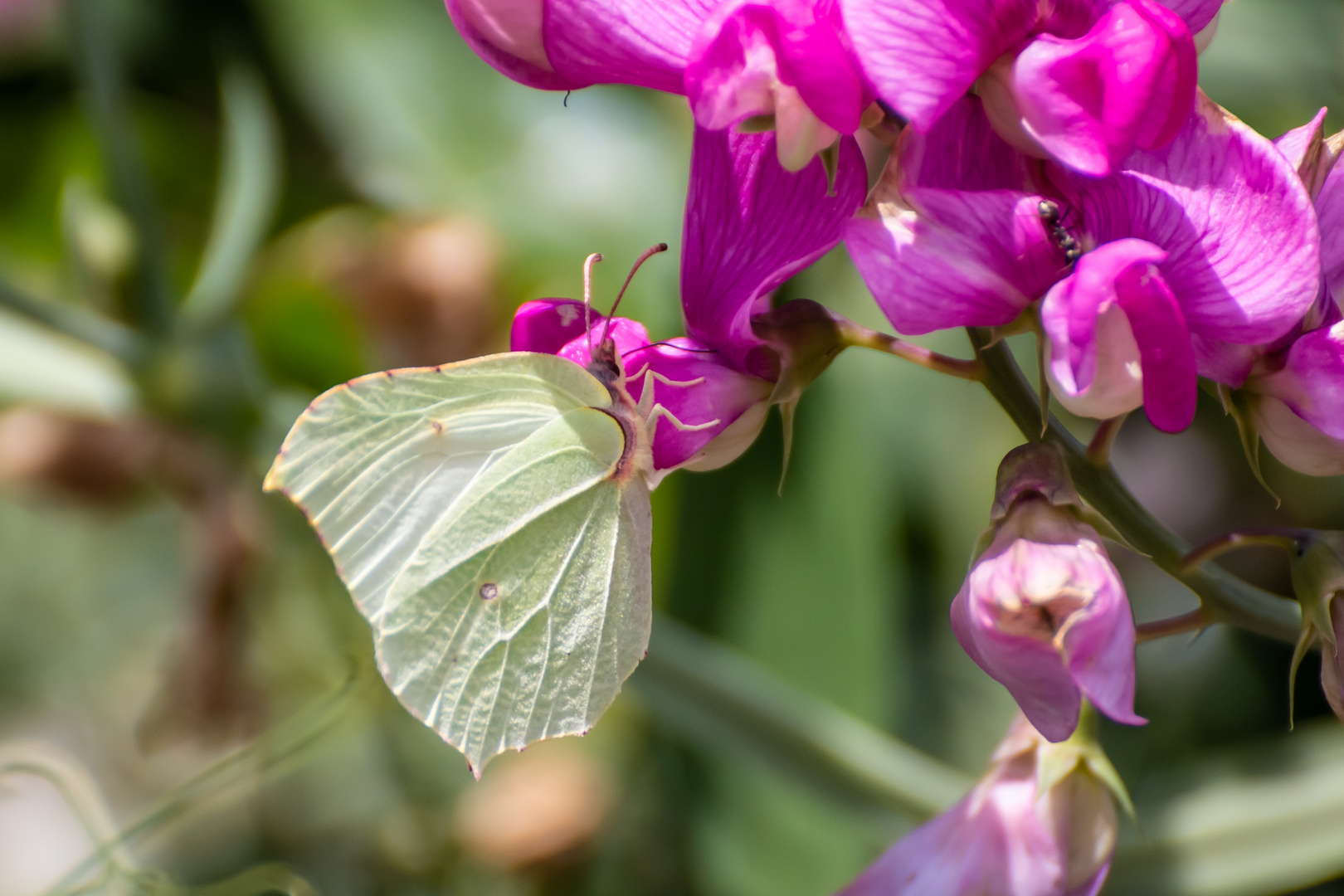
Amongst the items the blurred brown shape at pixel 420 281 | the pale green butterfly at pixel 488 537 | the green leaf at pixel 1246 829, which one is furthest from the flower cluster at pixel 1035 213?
the blurred brown shape at pixel 420 281

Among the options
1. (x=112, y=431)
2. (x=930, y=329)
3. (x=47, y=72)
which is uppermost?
(x=930, y=329)

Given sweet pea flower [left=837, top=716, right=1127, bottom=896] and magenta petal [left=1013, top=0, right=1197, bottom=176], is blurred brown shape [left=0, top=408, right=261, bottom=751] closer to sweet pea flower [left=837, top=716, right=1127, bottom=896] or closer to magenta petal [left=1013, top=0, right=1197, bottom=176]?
sweet pea flower [left=837, top=716, right=1127, bottom=896]

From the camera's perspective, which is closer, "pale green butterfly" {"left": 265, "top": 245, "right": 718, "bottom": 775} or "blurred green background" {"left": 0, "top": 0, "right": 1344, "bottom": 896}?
"pale green butterfly" {"left": 265, "top": 245, "right": 718, "bottom": 775}

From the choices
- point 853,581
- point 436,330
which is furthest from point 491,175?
point 853,581

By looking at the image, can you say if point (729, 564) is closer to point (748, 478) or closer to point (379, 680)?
point (748, 478)

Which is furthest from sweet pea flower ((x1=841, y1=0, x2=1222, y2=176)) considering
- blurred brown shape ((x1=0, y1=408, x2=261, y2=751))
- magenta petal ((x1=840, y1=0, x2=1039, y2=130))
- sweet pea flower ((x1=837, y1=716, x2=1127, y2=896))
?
blurred brown shape ((x1=0, y1=408, x2=261, y2=751))

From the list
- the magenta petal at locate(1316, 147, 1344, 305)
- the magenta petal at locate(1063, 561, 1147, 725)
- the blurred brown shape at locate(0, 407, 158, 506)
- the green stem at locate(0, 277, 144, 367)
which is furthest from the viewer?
the blurred brown shape at locate(0, 407, 158, 506)

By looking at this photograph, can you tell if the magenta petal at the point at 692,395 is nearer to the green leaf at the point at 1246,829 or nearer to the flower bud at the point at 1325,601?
the flower bud at the point at 1325,601

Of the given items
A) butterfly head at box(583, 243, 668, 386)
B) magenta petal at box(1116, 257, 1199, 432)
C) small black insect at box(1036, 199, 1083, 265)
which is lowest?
butterfly head at box(583, 243, 668, 386)
